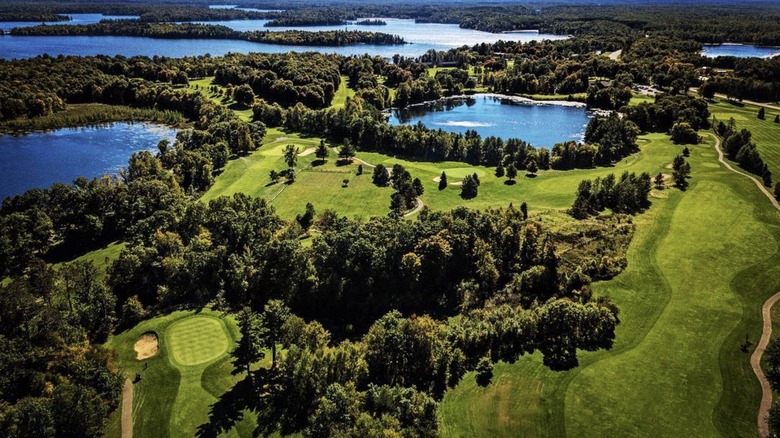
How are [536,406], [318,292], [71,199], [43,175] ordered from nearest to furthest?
[536,406], [318,292], [71,199], [43,175]

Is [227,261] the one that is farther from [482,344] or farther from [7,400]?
[482,344]

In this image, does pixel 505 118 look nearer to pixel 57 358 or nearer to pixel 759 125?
pixel 759 125

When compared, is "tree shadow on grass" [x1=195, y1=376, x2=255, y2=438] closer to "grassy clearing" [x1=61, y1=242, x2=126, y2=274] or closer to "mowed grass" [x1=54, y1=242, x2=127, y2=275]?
"mowed grass" [x1=54, y1=242, x2=127, y2=275]

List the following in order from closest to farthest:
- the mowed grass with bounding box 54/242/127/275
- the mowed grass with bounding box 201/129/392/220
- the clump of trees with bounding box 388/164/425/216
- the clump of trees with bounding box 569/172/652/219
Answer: the mowed grass with bounding box 54/242/127/275, the clump of trees with bounding box 569/172/652/219, the clump of trees with bounding box 388/164/425/216, the mowed grass with bounding box 201/129/392/220

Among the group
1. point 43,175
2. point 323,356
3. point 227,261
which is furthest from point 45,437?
point 43,175

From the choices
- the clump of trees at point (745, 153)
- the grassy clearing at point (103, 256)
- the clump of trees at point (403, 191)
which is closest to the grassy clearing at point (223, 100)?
the clump of trees at point (403, 191)

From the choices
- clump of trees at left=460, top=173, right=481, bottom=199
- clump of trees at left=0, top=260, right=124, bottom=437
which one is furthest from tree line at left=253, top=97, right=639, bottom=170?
clump of trees at left=0, top=260, right=124, bottom=437
